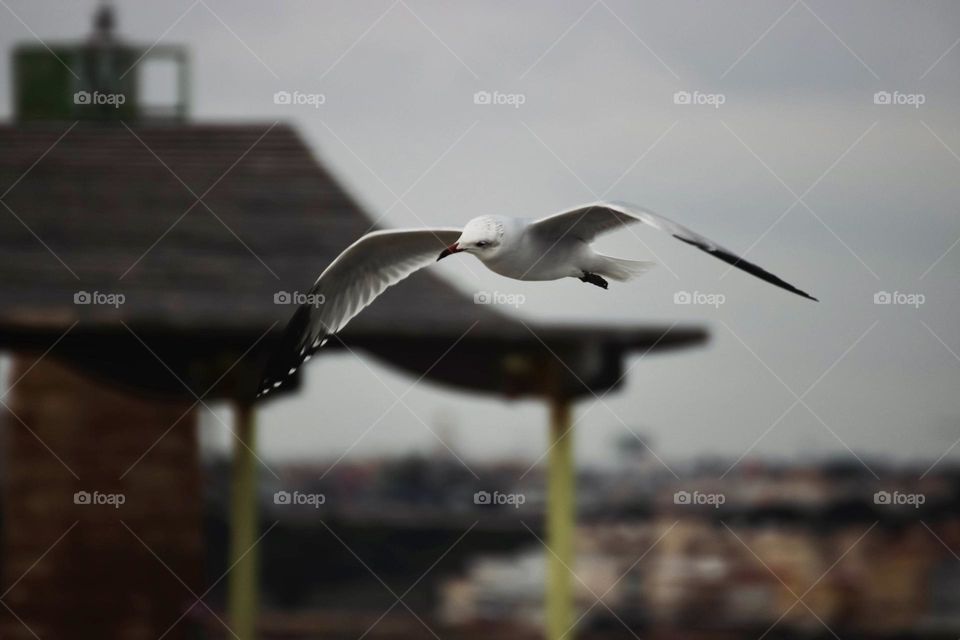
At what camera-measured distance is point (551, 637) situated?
16.1 feet

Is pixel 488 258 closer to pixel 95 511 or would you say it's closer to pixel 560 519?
pixel 560 519

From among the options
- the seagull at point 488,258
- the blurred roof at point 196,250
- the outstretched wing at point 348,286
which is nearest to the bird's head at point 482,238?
the seagull at point 488,258

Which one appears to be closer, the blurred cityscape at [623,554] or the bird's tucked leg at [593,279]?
the bird's tucked leg at [593,279]

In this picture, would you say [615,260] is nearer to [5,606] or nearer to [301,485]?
[301,485]

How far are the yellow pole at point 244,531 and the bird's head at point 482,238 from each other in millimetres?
2722

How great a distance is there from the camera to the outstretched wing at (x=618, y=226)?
6.55ft

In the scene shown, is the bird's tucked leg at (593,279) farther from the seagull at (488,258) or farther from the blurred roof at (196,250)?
the blurred roof at (196,250)

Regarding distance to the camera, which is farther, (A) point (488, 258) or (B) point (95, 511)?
(B) point (95, 511)

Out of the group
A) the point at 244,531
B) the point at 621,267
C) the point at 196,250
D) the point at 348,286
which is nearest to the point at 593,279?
the point at 621,267

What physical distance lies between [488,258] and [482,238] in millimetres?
44

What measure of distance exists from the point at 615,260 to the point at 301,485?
3227 mm

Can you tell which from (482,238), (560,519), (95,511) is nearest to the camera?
(482,238)

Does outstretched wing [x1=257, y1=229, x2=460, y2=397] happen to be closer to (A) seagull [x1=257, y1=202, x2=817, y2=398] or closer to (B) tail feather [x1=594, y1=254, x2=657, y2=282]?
(A) seagull [x1=257, y1=202, x2=817, y2=398]

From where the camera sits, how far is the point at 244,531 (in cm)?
499
